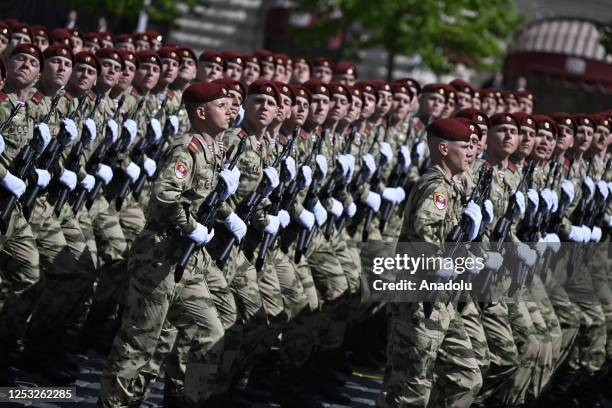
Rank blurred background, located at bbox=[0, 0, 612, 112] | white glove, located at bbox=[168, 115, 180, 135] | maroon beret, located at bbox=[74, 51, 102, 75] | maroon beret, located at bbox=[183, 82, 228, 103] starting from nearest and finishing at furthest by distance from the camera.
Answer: maroon beret, located at bbox=[183, 82, 228, 103]
maroon beret, located at bbox=[74, 51, 102, 75]
white glove, located at bbox=[168, 115, 180, 135]
blurred background, located at bbox=[0, 0, 612, 112]

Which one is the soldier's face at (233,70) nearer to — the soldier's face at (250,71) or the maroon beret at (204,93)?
the soldier's face at (250,71)

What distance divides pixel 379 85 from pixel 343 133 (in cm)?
106

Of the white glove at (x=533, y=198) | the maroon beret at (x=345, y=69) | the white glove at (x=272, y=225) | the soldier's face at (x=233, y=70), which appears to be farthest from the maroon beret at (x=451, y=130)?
the maroon beret at (x=345, y=69)

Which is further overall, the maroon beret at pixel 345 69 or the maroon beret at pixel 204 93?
the maroon beret at pixel 345 69

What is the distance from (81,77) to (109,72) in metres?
0.64

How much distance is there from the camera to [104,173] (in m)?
9.11

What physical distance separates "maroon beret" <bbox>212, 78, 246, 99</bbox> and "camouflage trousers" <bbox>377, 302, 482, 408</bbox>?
160cm

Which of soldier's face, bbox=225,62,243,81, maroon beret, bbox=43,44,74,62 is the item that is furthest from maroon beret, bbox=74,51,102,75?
soldier's face, bbox=225,62,243,81

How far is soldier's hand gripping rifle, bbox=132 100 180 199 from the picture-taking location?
9.82m

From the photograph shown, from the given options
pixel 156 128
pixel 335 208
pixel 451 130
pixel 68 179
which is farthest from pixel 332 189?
pixel 68 179

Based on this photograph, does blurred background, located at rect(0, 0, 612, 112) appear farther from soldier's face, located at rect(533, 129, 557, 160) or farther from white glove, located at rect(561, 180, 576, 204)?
soldier's face, located at rect(533, 129, 557, 160)

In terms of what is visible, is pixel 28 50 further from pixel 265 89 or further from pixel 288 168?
pixel 288 168

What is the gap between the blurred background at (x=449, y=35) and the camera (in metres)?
22.0

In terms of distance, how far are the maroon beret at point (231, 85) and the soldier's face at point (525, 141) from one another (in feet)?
6.97
